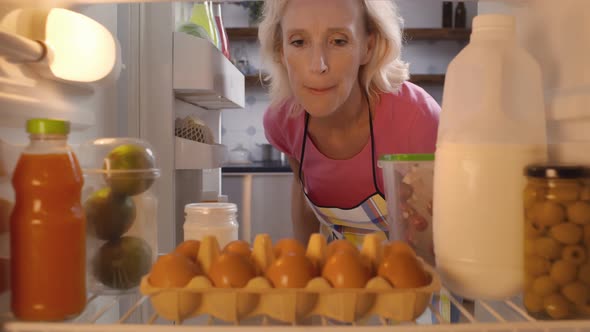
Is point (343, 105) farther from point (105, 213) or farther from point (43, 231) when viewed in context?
point (43, 231)

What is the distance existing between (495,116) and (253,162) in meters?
3.16

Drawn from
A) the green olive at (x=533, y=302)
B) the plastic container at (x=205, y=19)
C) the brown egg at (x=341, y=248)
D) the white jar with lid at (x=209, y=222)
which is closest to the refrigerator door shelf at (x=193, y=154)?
the plastic container at (x=205, y=19)

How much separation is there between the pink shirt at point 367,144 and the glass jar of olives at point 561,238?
833mm

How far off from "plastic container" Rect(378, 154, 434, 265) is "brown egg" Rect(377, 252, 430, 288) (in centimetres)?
24

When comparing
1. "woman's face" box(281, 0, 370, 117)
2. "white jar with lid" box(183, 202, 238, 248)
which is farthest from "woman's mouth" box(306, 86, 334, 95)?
"white jar with lid" box(183, 202, 238, 248)

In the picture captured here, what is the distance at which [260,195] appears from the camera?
313 cm

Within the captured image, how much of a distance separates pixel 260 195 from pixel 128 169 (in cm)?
244

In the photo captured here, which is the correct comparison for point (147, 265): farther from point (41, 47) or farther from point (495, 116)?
point (495, 116)

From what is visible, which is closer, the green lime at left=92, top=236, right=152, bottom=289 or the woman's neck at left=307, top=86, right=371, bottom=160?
the green lime at left=92, top=236, right=152, bottom=289

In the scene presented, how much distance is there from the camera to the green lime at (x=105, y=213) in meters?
0.69

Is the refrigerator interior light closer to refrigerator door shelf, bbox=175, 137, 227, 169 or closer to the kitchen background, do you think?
refrigerator door shelf, bbox=175, 137, 227, 169

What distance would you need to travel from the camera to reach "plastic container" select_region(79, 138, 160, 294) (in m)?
0.70

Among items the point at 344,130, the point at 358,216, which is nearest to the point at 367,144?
the point at 344,130

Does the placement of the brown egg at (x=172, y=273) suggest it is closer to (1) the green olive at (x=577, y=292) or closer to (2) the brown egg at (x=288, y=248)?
(2) the brown egg at (x=288, y=248)
